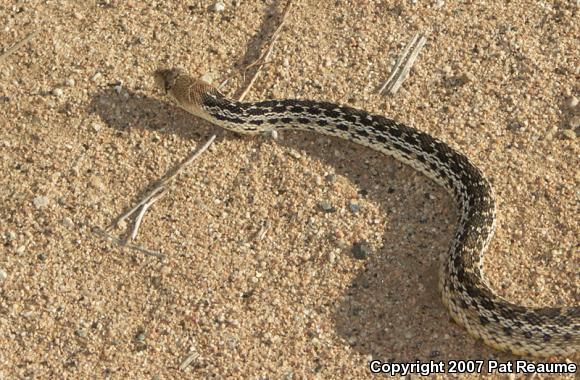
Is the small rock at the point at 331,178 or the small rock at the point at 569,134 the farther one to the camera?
the small rock at the point at 569,134

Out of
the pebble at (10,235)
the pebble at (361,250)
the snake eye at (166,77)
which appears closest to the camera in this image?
the pebble at (361,250)

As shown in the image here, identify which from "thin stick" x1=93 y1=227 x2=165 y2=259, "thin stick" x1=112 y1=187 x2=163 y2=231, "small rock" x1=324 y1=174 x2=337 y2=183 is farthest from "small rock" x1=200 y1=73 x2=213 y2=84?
"thin stick" x1=93 y1=227 x2=165 y2=259

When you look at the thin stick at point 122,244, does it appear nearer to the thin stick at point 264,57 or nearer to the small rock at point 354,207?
the small rock at point 354,207

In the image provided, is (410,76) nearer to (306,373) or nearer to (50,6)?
(306,373)

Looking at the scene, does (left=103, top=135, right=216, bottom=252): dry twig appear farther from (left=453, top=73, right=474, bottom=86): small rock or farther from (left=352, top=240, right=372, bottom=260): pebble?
(left=453, top=73, right=474, bottom=86): small rock

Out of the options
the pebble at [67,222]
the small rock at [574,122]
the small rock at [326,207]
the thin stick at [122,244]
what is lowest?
the pebble at [67,222]

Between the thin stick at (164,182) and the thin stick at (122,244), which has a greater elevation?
the thin stick at (164,182)

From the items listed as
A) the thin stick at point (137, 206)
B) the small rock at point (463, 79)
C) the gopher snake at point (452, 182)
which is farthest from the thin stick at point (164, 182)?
the small rock at point (463, 79)

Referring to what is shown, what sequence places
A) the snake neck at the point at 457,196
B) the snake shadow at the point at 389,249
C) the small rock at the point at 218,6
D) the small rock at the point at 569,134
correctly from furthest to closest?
the small rock at the point at 218,6, the small rock at the point at 569,134, the snake shadow at the point at 389,249, the snake neck at the point at 457,196

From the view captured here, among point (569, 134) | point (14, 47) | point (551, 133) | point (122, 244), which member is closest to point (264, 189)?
point (122, 244)
